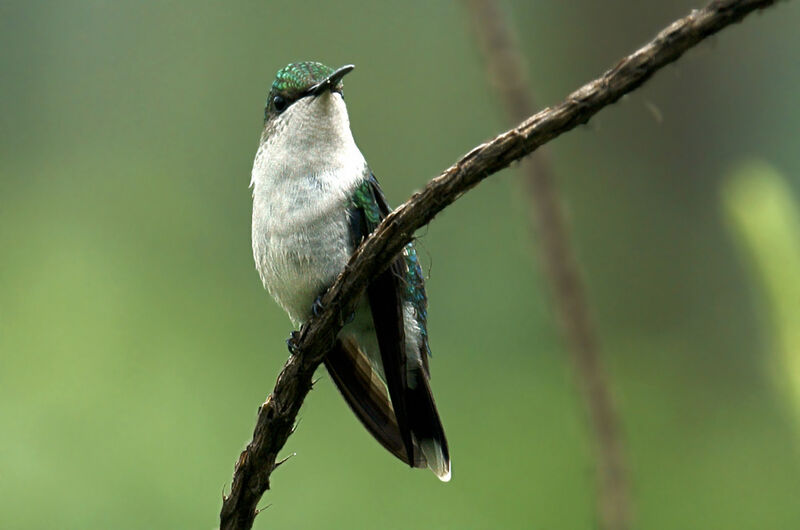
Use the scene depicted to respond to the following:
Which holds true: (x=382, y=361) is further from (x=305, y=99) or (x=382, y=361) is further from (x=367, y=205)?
(x=305, y=99)

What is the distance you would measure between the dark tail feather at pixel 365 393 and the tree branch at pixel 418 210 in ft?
2.46

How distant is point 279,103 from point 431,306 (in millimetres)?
5201

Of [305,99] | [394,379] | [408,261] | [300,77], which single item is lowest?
[394,379]

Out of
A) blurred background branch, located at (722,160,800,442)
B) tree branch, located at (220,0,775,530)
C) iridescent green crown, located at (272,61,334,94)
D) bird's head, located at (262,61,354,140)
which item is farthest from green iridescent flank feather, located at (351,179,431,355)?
blurred background branch, located at (722,160,800,442)

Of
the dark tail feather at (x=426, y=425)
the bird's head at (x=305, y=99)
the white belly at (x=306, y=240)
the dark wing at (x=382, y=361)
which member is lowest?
the dark tail feather at (x=426, y=425)

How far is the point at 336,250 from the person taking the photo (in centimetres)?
364

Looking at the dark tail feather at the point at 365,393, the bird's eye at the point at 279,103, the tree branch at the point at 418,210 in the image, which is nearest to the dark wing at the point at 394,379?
the dark tail feather at the point at 365,393

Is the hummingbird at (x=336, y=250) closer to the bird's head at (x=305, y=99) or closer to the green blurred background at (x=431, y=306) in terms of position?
the bird's head at (x=305, y=99)

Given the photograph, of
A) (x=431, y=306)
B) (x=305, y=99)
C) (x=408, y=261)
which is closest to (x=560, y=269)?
(x=408, y=261)

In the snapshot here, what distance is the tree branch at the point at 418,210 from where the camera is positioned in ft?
6.57

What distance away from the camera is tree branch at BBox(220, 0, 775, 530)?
200 cm

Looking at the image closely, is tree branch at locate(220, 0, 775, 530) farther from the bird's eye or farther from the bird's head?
the bird's eye

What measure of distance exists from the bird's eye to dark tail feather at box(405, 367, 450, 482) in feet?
4.55

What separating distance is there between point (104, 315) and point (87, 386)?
41.4 inches
